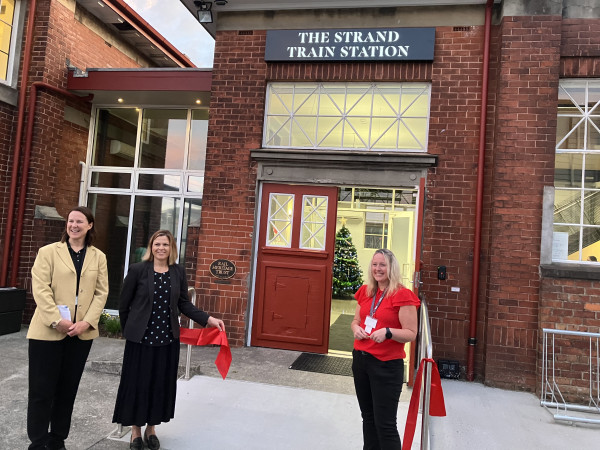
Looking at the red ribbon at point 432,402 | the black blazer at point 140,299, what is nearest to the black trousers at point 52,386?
the black blazer at point 140,299

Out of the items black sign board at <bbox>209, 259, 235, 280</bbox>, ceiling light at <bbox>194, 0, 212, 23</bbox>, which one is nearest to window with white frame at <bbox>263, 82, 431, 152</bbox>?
ceiling light at <bbox>194, 0, 212, 23</bbox>

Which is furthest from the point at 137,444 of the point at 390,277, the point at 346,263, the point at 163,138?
the point at 346,263

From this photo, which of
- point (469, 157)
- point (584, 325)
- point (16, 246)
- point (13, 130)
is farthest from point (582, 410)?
point (13, 130)

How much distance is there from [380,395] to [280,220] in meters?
3.88

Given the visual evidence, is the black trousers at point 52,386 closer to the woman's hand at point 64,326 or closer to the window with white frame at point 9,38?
the woman's hand at point 64,326

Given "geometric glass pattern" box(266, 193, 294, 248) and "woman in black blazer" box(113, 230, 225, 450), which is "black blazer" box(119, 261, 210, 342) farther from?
"geometric glass pattern" box(266, 193, 294, 248)

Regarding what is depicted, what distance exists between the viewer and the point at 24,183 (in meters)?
7.29

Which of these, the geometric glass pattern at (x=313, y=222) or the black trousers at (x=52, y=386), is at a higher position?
the geometric glass pattern at (x=313, y=222)

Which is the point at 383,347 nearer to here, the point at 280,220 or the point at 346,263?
the point at 280,220

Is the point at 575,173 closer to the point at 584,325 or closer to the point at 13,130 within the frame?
the point at 584,325

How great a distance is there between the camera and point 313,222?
643 cm

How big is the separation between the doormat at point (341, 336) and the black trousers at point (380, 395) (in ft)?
12.4

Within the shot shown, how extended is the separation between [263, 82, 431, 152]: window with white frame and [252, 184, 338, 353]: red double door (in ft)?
2.46

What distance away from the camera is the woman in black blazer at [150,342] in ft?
10.9
